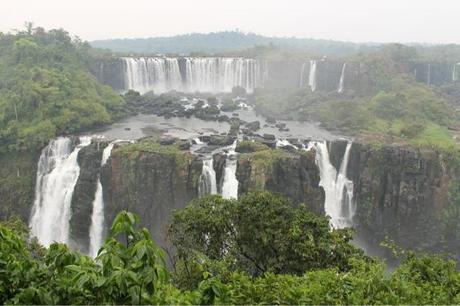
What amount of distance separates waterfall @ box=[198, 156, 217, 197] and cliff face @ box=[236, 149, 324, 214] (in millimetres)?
1344

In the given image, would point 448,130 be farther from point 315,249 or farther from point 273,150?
point 315,249

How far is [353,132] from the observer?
1260 inches

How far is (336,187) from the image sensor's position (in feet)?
91.7

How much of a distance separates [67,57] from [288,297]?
4303 cm

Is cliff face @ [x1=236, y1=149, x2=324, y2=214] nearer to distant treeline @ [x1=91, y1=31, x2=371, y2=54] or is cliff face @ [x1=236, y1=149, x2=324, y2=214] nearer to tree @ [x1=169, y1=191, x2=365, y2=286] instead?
tree @ [x1=169, y1=191, x2=365, y2=286]

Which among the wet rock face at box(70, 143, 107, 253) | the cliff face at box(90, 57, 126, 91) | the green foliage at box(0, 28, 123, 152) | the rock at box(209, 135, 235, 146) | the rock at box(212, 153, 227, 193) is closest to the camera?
the rock at box(212, 153, 227, 193)

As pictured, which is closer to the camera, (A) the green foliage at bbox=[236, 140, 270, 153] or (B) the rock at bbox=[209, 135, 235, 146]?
(A) the green foliage at bbox=[236, 140, 270, 153]

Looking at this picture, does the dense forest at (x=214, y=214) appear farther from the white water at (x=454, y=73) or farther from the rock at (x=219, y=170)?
the white water at (x=454, y=73)

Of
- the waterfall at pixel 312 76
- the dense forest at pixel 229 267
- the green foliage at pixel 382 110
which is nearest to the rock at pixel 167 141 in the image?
the green foliage at pixel 382 110

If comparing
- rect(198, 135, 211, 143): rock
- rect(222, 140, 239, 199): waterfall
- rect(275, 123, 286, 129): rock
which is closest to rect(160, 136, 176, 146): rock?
rect(198, 135, 211, 143): rock

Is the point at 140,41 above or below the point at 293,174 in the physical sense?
above

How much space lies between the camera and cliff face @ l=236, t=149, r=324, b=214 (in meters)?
23.8

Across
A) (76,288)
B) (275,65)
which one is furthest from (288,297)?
(275,65)

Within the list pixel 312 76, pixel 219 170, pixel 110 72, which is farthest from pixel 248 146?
pixel 110 72
